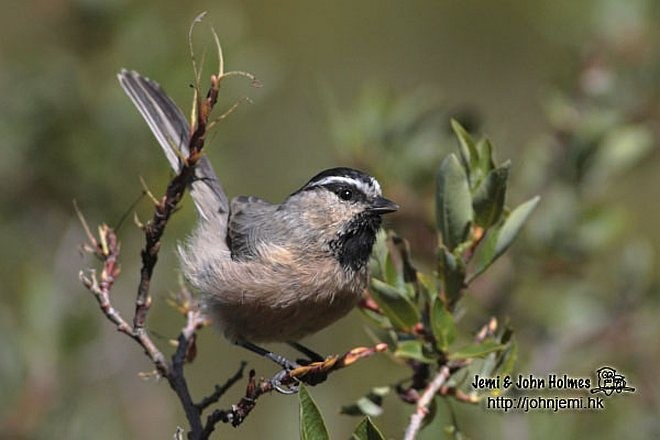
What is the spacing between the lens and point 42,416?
4.50 m

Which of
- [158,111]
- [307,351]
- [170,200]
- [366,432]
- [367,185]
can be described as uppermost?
[158,111]

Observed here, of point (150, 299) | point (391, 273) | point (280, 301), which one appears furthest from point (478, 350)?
point (280, 301)

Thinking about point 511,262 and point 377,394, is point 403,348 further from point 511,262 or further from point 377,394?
point 511,262

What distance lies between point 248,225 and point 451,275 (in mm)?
1572

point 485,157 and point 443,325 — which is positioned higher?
point 485,157

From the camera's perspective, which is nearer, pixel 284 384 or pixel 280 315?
pixel 284 384

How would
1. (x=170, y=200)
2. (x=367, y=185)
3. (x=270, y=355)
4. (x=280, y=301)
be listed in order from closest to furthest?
1. (x=170, y=200)
2. (x=280, y=301)
3. (x=270, y=355)
4. (x=367, y=185)

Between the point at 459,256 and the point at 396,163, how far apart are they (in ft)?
5.05

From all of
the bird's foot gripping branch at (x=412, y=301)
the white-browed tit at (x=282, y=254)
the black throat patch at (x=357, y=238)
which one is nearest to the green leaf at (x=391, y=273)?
the bird's foot gripping branch at (x=412, y=301)

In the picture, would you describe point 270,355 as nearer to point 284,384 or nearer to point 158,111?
point 284,384

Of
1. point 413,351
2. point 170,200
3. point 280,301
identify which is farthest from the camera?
point 280,301

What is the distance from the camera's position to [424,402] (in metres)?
2.97

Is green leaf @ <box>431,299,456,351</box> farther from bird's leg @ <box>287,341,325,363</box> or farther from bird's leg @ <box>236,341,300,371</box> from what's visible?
bird's leg @ <box>287,341,325,363</box>

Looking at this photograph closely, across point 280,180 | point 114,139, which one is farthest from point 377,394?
point 280,180
